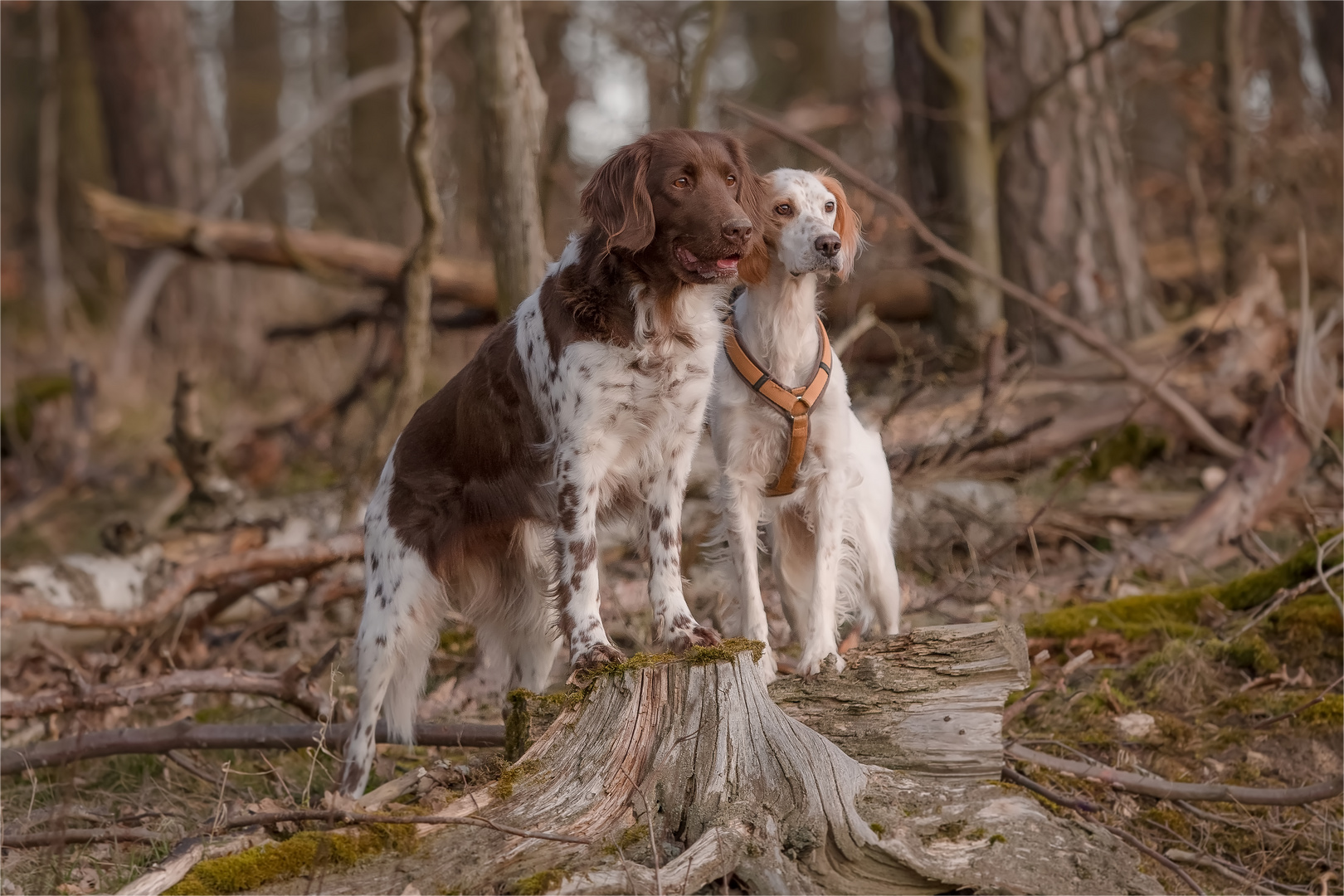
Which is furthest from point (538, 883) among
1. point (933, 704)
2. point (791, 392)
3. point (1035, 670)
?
point (1035, 670)

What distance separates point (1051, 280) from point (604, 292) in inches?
197

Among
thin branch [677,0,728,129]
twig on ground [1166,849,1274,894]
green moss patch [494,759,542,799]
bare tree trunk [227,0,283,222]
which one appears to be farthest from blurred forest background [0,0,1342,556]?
green moss patch [494,759,542,799]

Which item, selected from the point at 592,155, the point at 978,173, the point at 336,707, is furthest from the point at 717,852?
the point at 592,155

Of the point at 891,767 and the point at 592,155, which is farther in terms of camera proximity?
the point at 592,155

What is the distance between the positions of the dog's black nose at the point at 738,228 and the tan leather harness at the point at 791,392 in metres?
0.58

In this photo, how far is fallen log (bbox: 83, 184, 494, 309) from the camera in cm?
834

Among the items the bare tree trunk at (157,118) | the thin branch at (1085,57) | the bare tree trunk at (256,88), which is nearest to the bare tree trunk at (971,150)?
the thin branch at (1085,57)

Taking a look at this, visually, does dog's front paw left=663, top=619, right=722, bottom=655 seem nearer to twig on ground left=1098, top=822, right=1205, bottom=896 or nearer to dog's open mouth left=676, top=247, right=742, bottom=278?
dog's open mouth left=676, top=247, right=742, bottom=278

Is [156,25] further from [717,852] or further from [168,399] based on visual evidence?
[717,852]

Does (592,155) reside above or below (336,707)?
above

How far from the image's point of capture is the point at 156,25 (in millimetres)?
12898

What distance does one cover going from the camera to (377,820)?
268 centimetres

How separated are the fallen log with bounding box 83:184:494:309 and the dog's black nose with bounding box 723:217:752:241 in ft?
17.0

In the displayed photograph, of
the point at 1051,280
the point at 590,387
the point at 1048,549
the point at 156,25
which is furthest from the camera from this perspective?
the point at 156,25
